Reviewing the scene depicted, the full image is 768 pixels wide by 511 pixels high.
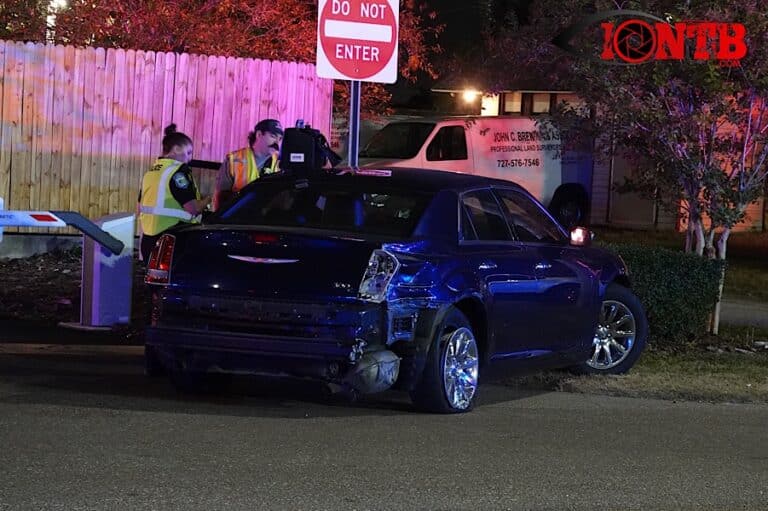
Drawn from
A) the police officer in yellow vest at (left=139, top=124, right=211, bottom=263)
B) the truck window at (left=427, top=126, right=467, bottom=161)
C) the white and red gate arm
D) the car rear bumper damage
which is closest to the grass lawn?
the car rear bumper damage

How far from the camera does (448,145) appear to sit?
2202 cm

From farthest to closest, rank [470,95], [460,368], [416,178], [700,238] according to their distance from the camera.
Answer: [470,95] → [700,238] → [416,178] → [460,368]

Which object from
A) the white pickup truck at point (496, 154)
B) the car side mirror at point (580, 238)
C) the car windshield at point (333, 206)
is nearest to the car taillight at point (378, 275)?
the car windshield at point (333, 206)

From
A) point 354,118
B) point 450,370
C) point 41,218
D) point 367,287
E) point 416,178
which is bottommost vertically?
point 450,370

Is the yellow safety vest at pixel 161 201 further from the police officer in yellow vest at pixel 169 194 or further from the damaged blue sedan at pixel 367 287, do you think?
the damaged blue sedan at pixel 367 287

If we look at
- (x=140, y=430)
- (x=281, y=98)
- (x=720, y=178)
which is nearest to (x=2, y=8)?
(x=281, y=98)

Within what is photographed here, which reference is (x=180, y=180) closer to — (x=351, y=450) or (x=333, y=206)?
(x=333, y=206)

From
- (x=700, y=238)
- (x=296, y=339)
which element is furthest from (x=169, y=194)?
(x=700, y=238)

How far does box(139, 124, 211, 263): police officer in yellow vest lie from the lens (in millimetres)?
10672

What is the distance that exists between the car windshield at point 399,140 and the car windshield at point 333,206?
12.5 metres

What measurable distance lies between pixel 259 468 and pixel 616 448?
213 cm

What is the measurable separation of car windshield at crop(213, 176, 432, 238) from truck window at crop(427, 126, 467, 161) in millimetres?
12918

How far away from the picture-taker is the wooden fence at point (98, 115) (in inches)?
616

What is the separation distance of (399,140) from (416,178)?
511 inches
